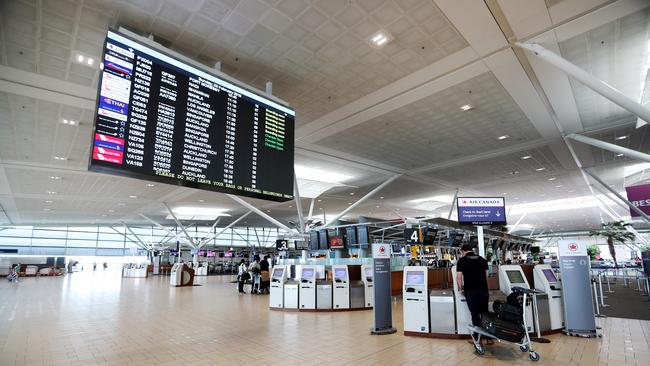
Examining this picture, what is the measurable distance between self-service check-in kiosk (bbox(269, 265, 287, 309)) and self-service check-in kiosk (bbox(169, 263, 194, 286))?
10.7 meters

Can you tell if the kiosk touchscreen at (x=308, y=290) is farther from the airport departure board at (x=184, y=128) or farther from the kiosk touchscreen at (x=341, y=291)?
the airport departure board at (x=184, y=128)

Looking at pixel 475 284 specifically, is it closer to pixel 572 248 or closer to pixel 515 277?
pixel 515 277

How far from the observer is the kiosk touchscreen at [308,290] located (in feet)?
33.9

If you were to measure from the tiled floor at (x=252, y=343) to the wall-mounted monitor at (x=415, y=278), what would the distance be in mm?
1026

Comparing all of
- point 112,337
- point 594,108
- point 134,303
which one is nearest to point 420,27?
point 594,108

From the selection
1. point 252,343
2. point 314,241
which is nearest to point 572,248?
point 252,343

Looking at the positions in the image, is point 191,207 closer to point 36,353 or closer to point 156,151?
point 36,353

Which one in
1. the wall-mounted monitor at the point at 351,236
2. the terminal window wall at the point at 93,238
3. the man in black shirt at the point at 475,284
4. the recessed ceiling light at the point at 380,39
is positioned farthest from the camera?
the terminal window wall at the point at 93,238

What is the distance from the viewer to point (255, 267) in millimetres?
15688

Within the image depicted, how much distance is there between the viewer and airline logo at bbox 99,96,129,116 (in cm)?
412

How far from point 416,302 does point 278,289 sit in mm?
5223

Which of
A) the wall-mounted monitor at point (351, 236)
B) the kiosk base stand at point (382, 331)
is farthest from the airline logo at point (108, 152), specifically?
the wall-mounted monitor at point (351, 236)

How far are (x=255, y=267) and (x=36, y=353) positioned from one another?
1031 cm

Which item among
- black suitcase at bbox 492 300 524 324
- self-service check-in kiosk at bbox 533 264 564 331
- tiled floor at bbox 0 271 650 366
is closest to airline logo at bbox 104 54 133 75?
tiled floor at bbox 0 271 650 366
